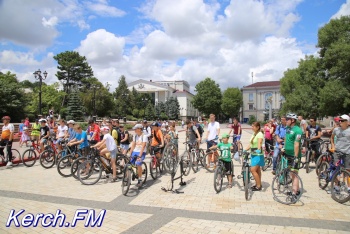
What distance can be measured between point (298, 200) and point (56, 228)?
17.3ft

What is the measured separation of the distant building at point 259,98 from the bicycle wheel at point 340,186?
8748 cm

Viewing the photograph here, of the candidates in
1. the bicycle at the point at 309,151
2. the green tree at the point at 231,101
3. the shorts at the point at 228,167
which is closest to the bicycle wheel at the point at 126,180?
the shorts at the point at 228,167

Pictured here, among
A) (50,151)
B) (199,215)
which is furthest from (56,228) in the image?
(50,151)

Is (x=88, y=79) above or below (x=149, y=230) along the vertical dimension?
above

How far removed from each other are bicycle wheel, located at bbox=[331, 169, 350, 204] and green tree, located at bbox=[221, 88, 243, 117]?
262ft

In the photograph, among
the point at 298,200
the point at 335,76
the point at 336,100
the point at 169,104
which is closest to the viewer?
the point at 298,200

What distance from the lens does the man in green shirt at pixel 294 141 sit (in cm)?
607

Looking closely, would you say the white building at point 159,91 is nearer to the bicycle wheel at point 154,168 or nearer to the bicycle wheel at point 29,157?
the bicycle wheel at point 29,157

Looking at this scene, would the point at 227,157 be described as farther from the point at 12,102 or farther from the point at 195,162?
the point at 12,102

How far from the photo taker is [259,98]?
9225 cm

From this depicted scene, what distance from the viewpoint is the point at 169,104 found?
87000 millimetres

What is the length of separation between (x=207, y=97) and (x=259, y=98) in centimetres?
2156

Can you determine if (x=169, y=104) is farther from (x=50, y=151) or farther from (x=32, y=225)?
(x=32, y=225)

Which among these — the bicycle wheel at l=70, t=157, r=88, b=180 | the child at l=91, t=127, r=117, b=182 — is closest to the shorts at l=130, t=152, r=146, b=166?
the child at l=91, t=127, r=117, b=182
